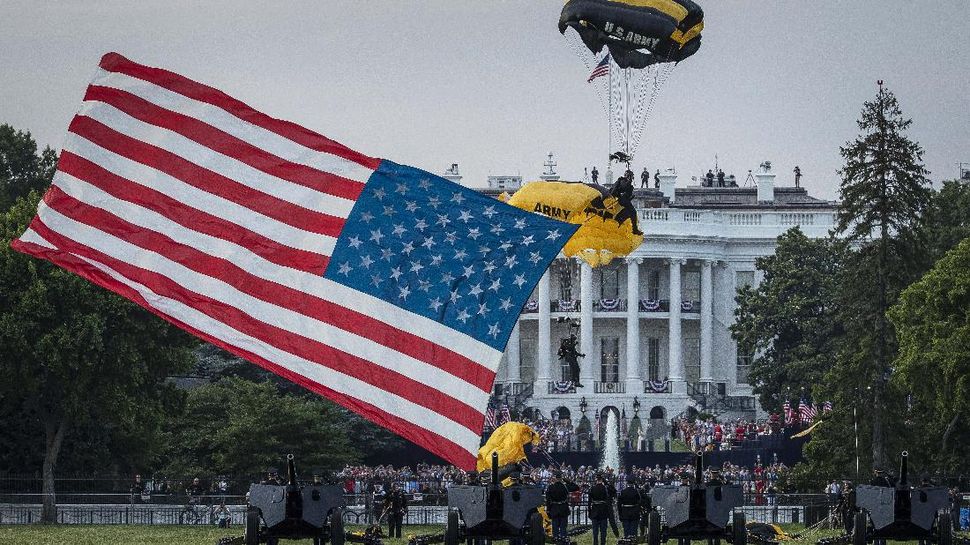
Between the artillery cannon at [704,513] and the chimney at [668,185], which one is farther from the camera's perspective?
the chimney at [668,185]

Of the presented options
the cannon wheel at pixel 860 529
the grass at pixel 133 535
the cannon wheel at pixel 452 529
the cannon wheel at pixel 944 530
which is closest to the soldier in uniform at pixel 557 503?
the grass at pixel 133 535

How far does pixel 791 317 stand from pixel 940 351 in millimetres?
39392

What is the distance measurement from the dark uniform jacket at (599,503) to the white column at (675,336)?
252 feet

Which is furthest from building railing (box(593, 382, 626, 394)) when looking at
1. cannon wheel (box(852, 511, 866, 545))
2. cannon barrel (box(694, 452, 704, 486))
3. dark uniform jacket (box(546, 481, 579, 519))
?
cannon barrel (box(694, 452, 704, 486))

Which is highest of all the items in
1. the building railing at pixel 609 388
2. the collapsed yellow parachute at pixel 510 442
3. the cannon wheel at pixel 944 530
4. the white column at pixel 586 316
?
the white column at pixel 586 316

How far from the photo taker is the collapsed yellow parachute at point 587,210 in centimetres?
5222

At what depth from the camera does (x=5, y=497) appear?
6153 centimetres

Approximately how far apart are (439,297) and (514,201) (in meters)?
31.5

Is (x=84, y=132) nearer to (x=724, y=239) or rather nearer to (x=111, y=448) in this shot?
(x=111, y=448)

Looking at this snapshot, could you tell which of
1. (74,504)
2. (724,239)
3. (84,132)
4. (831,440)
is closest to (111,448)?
(74,504)

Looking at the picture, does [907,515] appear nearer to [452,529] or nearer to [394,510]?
[452,529]

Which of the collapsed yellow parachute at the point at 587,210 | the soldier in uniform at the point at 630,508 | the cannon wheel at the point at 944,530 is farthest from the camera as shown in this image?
the collapsed yellow parachute at the point at 587,210

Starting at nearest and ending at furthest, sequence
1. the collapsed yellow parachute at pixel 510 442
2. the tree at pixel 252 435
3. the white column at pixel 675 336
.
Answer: the collapsed yellow parachute at pixel 510 442 → the tree at pixel 252 435 → the white column at pixel 675 336

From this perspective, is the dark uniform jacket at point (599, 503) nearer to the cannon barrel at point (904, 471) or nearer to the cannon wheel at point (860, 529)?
the cannon wheel at point (860, 529)
